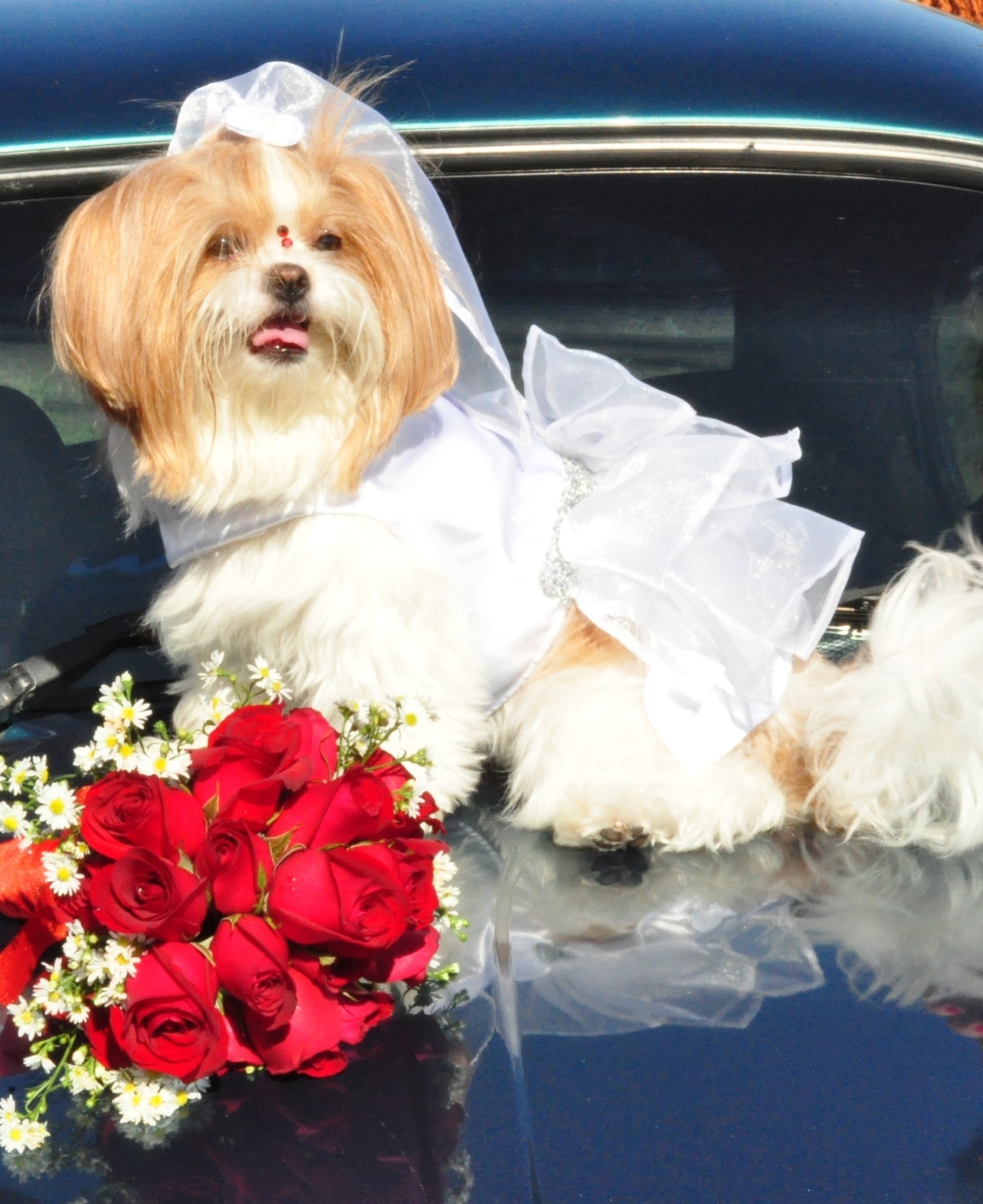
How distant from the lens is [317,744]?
4.98 feet

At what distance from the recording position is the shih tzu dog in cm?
183

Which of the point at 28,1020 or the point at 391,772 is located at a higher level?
the point at 391,772

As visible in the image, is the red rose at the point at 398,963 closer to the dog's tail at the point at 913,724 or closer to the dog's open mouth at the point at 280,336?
the dog's tail at the point at 913,724

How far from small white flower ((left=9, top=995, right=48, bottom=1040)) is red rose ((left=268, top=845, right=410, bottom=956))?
0.27 metres

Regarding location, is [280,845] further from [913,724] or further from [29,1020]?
[913,724]

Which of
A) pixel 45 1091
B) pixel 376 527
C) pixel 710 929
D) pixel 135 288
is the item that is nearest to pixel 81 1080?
pixel 45 1091

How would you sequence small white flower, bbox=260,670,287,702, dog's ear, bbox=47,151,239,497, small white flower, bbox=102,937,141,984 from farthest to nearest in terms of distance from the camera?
dog's ear, bbox=47,151,239,497, small white flower, bbox=260,670,287,702, small white flower, bbox=102,937,141,984

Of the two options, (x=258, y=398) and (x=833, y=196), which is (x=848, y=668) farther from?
(x=258, y=398)

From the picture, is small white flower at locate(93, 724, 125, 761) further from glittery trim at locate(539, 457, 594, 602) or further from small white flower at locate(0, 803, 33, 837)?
glittery trim at locate(539, 457, 594, 602)

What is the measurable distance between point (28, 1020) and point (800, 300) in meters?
1.67

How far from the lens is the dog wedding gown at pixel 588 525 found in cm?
197

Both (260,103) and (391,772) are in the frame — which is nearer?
(391,772)

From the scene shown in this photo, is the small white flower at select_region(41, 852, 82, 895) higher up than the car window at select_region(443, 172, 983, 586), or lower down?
lower down

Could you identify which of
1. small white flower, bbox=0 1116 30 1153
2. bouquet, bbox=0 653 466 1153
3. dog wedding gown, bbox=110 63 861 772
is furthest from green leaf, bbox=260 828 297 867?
dog wedding gown, bbox=110 63 861 772
